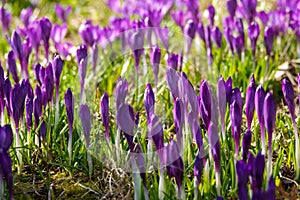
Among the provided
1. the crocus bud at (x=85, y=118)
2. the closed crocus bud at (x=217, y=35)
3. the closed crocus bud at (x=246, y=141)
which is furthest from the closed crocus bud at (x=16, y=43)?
the closed crocus bud at (x=246, y=141)

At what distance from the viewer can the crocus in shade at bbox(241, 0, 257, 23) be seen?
4.12m

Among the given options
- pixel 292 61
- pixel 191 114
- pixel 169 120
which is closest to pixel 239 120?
pixel 191 114

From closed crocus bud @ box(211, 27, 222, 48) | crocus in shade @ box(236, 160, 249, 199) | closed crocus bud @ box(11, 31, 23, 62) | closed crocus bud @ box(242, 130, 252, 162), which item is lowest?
crocus in shade @ box(236, 160, 249, 199)

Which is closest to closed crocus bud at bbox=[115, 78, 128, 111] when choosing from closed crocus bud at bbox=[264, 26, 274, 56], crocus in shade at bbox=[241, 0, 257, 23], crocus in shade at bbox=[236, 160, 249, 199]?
crocus in shade at bbox=[236, 160, 249, 199]

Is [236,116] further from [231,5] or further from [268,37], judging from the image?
[231,5]

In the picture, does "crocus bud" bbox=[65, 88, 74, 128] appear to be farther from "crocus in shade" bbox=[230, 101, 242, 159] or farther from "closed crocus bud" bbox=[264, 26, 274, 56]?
"closed crocus bud" bbox=[264, 26, 274, 56]

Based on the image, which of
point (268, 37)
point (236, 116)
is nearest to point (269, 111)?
point (236, 116)

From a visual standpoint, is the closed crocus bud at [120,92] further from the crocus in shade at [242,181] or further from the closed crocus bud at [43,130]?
the crocus in shade at [242,181]

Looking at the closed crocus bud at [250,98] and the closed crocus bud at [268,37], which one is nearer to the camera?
the closed crocus bud at [250,98]

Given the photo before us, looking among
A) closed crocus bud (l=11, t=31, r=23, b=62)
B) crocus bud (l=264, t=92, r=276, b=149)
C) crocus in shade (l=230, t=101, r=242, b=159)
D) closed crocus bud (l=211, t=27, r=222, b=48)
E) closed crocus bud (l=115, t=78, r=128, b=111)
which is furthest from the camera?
closed crocus bud (l=211, t=27, r=222, b=48)

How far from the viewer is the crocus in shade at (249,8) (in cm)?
412

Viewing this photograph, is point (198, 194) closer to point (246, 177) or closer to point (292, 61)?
point (246, 177)

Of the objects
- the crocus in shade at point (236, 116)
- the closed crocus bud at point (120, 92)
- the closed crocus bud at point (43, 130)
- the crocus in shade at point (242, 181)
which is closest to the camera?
the crocus in shade at point (242, 181)

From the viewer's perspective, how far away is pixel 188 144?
2.70 m
